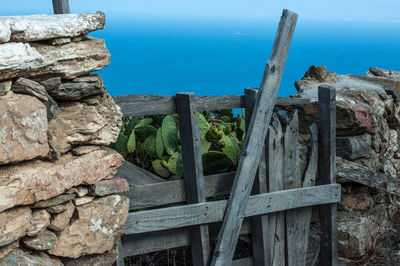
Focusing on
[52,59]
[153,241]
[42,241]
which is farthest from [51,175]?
[153,241]

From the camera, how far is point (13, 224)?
8.68 feet

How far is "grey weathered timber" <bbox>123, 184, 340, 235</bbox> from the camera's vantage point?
149 inches

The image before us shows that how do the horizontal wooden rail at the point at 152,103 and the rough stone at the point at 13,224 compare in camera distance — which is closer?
the rough stone at the point at 13,224

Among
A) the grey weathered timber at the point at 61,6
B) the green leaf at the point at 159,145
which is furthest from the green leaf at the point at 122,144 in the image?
the grey weathered timber at the point at 61,6

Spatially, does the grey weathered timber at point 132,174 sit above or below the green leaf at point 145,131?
below

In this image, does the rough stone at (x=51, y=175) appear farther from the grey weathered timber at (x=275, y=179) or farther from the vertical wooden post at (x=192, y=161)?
the grey weathered timber at (x=275, y=179)

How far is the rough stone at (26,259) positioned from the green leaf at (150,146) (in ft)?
5.73

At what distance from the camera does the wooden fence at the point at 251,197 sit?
3.81 m

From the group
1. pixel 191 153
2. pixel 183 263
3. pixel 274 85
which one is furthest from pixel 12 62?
pixel 183 263

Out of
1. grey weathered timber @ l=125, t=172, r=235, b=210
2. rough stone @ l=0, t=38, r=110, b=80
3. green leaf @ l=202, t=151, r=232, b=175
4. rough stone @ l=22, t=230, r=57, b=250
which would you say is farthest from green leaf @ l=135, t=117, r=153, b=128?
rough stone @ l=22, t=230, r=57, b=250

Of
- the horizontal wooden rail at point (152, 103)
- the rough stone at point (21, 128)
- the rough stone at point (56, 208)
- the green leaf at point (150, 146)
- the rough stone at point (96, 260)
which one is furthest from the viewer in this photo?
the green leaf at point (150, 146)

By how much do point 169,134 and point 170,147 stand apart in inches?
4.4

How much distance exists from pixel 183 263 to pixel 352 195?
1.66 m

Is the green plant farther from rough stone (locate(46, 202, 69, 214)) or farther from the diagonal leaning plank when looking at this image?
rough stone (locate(46, 202, 69, 214))
